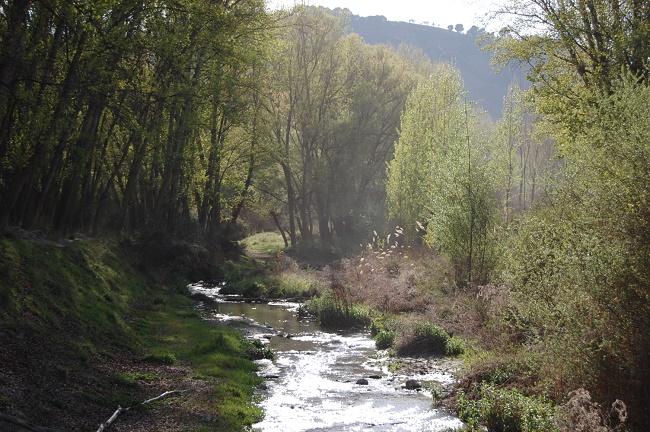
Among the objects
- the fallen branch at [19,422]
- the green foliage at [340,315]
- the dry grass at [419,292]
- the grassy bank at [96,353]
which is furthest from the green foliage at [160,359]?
the green foliage at [340,315]

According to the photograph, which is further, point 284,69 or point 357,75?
point 357,75

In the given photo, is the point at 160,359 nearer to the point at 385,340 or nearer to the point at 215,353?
the point at 215,353

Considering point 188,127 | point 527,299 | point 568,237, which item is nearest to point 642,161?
point 568,237

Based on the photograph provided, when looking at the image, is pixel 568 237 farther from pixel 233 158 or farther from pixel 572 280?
pixel 233 158

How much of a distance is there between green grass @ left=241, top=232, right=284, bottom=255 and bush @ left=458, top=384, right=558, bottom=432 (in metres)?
38.5

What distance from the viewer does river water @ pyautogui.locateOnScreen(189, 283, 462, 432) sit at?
13031 mm

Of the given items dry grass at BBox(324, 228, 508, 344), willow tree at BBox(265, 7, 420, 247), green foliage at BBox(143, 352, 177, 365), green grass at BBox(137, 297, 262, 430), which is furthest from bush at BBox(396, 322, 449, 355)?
willow tree at BBox(265, 7, 420, 247)

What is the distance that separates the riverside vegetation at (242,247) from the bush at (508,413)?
0.06 meters

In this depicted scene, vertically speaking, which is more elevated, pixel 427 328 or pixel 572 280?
pixel 572 280

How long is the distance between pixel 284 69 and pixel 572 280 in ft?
130

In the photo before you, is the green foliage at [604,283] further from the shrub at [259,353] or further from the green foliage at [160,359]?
the green foliage at [160,359]

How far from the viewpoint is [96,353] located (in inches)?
565

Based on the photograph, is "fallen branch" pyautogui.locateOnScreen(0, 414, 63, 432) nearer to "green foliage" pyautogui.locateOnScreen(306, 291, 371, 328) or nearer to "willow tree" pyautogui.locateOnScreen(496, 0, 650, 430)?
"willow tree" pyautogui.locateOnScreen(496, 0, 650, 430)

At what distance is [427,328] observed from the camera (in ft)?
67.1
